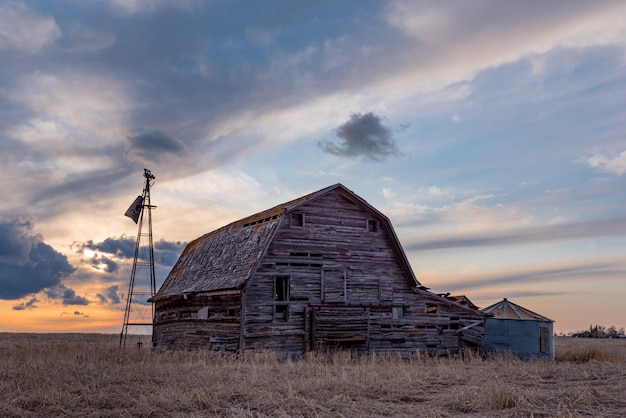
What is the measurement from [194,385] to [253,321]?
10567 millimetres

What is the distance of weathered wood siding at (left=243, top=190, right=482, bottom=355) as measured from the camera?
77.8 ft

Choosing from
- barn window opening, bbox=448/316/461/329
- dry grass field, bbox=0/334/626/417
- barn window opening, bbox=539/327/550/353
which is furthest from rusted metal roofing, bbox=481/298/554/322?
dry grass field, bbox=0/334/626/417

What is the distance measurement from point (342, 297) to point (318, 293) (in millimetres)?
1119

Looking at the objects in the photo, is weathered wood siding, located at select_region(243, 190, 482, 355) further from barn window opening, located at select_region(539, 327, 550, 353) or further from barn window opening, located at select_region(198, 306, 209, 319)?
barn window opening, located at select_region(198, 306, 209, 319)

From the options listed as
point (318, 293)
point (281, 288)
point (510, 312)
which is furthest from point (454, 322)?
point (281, 288)

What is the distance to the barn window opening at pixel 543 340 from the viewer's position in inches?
1057

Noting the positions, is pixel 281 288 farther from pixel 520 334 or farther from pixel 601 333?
pixel 601 333

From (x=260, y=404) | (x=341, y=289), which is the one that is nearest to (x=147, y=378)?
(x=260, y=404)

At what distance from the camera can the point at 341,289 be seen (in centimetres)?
2511

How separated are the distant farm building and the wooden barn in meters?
0.70

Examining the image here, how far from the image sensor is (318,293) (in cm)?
2462

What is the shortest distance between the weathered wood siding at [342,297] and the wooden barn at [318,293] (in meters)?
0.04

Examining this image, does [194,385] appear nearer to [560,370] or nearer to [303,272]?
[560,370]

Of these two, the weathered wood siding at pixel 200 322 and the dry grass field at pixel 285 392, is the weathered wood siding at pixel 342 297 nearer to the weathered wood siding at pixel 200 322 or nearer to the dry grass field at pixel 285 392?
the weathered wood siding at pixel 200 322
